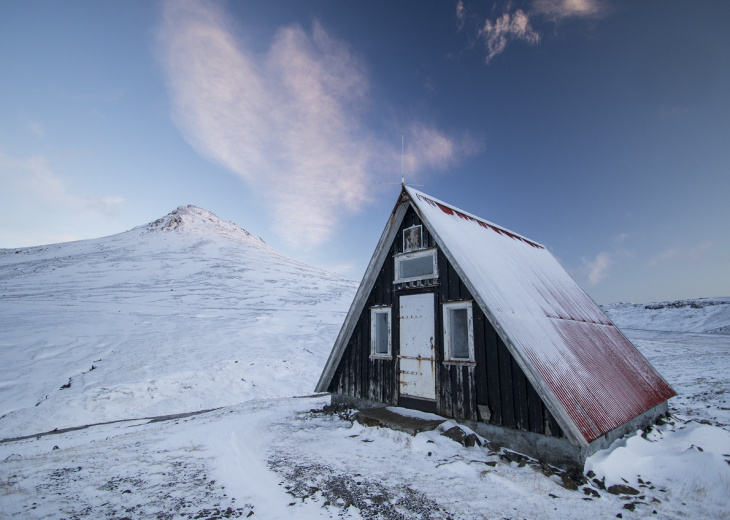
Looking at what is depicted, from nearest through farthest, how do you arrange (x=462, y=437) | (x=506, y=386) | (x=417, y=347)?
(x=506, y=386) < (x=462, y=437) < (x=417, y=347)

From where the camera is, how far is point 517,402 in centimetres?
686

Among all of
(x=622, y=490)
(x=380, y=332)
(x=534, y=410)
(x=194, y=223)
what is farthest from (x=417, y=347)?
(x=194, y=223)

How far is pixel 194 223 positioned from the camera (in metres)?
91.8

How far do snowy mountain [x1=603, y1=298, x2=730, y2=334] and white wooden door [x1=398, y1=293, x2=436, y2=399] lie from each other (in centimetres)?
→ 4759

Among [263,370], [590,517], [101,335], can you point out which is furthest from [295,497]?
[101,335]

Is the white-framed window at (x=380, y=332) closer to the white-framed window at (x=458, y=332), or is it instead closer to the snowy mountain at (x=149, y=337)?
the white-framed window at (x=458, y=332)

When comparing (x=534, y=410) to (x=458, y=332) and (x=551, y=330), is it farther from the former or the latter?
(x=458, y=332)

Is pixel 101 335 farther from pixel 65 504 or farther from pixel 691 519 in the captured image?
pixel 691 519

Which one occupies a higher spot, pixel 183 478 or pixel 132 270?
pixel 132 270

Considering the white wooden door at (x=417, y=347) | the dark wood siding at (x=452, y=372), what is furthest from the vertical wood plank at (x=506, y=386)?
the white wooden door at (x=417, y=347)

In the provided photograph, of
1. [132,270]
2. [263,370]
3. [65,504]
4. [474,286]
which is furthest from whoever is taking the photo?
[132,270]

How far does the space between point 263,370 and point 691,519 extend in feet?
53.2

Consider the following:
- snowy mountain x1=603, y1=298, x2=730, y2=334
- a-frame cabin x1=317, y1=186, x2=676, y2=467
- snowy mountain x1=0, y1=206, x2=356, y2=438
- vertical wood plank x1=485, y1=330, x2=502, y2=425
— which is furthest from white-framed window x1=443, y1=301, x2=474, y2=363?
snowy mountain x1=603, y1=298, x2=730, y2=334

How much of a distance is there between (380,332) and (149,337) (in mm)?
17351
